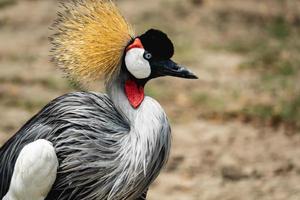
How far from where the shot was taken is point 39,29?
786 centimetres

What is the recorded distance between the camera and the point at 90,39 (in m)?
3.25

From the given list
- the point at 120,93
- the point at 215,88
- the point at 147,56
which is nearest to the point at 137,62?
the point at 147,56

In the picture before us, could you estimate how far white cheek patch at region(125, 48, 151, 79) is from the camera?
3.17 meters

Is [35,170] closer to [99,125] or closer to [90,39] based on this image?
[99,125]

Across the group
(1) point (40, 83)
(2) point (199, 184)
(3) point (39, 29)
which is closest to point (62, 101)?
(2) point (199, 184)

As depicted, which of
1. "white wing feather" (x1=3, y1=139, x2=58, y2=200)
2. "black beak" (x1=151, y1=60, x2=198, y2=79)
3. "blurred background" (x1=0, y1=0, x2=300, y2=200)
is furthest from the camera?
"blurred background" (x1=0, y1=0, x2=300, y2=200)

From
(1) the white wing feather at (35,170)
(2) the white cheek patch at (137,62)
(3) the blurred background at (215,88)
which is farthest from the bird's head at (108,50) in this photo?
(3) the blurred background at (215,88)

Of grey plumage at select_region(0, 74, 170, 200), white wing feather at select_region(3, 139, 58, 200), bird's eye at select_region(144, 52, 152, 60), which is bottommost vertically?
white wing feather at select_region(3, 139, 58, 200)

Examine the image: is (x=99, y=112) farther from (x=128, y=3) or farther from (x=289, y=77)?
(x=128, y=3)

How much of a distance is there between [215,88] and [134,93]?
3.28m

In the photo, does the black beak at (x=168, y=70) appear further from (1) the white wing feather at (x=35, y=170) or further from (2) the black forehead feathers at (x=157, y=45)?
(1) the white wing feather at (x=35, y=170)

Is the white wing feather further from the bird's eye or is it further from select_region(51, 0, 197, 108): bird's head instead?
the bird's eye

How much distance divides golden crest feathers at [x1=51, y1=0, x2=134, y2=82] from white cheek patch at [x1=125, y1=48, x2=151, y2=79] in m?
0.05

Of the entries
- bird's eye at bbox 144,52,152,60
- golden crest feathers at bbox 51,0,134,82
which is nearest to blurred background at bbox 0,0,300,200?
golden crest feathers at bbox 51,0,134,82
